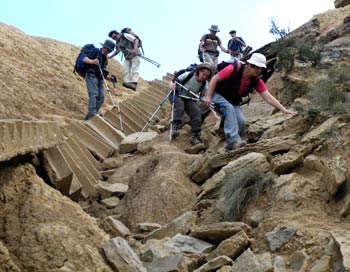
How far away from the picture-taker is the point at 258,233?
6.59m

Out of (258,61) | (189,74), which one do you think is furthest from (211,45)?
(258,61)

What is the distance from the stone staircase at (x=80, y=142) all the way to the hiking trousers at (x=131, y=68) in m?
0.55

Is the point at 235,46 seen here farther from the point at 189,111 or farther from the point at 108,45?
the point at 189,111

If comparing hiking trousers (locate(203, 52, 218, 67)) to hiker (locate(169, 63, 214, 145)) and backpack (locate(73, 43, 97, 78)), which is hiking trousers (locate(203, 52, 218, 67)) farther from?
hiker (locate(169, 63, 214, 145))

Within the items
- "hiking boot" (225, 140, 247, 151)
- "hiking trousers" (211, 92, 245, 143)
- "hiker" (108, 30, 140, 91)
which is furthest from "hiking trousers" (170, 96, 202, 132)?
"hiker" (108, 30, 140, 91)

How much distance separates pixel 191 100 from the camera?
1191 centimetres

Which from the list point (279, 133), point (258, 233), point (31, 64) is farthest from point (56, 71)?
point (258, 233)

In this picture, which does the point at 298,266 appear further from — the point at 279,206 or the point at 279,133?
the point at 279,133

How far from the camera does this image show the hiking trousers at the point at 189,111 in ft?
38.6

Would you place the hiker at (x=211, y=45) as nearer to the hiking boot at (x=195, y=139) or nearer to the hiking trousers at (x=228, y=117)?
the hiking boot at (x=195, y=139)

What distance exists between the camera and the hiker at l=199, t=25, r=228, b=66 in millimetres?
17344

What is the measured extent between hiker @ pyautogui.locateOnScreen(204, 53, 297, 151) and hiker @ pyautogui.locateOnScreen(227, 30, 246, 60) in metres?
8.50

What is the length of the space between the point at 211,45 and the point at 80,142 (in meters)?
6.95

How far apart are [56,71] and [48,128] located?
10.5 metres
